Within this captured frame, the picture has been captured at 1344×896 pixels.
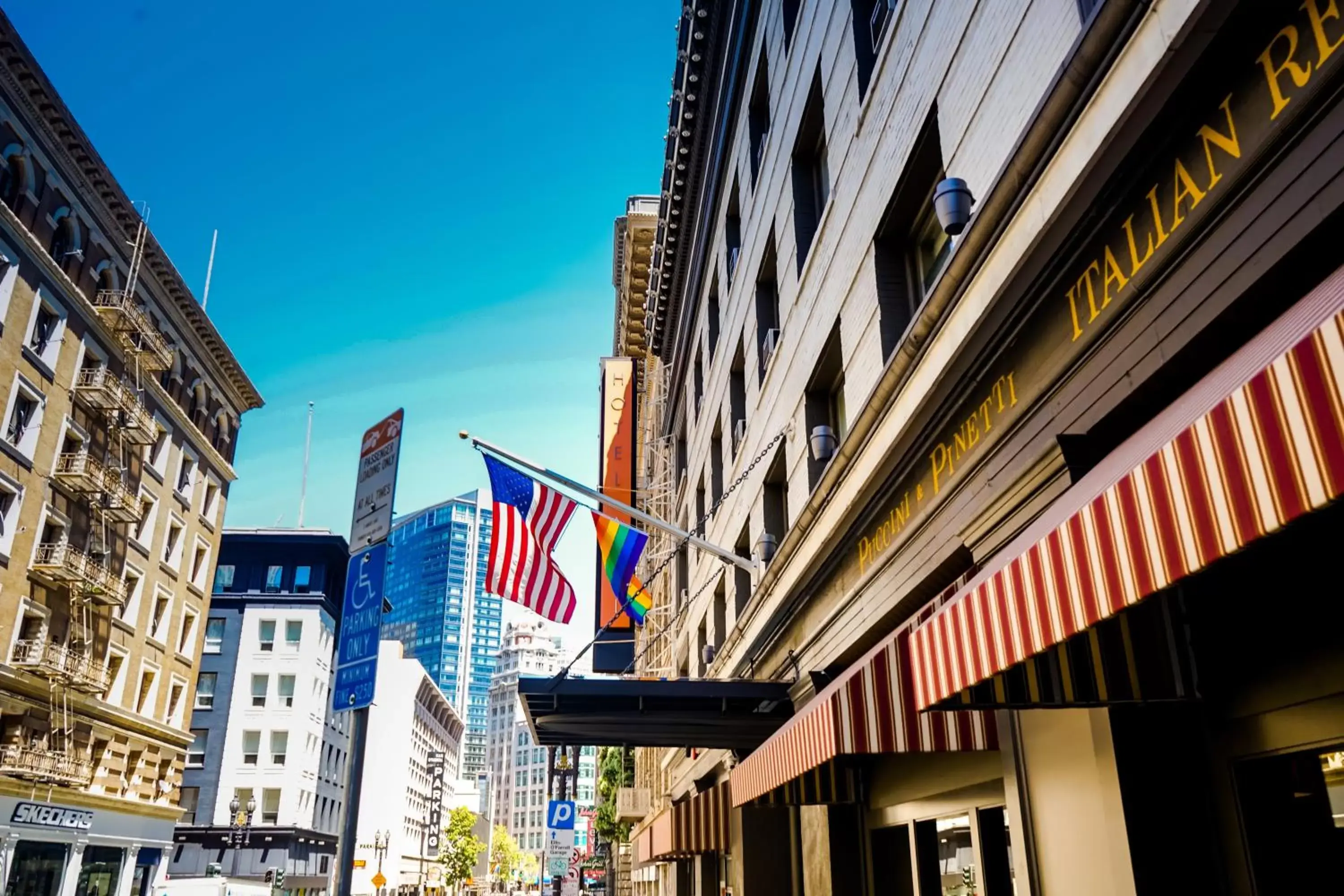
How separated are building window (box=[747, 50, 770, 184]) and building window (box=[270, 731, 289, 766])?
6823 cm

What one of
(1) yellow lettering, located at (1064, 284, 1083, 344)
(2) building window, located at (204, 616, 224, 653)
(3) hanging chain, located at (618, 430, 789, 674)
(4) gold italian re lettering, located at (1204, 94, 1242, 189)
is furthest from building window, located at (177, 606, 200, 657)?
(4) gold italian re lettering, located at (1204, 94, 1242, 189)

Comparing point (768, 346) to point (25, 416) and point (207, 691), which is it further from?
point (207, 691)

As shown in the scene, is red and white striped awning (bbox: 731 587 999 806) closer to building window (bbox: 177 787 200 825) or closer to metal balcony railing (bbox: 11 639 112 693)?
metal balcony railing (bbox: 11 639 112 693)

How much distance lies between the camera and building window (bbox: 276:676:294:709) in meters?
74.9

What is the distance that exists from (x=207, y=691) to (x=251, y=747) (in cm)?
581

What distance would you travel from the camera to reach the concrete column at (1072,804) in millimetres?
5609

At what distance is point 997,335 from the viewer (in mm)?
6957

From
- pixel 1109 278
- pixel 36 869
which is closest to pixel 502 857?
pixel 36 869

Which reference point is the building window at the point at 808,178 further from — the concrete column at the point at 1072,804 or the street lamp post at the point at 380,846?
the street lamp post at the point at 380,846

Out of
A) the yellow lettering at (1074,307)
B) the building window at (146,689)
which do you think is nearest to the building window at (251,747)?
the building window at (146,689)

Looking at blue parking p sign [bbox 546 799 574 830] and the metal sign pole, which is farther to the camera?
blue parking p sign [bbox 546 799 574 830]

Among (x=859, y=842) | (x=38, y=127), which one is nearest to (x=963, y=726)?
(x=859, y=842)

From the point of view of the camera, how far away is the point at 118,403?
40000 millimetres

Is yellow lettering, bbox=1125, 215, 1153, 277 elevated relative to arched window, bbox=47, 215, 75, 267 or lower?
lower
